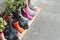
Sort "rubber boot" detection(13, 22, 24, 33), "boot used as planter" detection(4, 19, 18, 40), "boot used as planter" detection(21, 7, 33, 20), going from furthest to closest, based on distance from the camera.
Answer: "boot used as planter" detection(21, 7, 33, 20), "rubber boot" detection(13, 22, 24, 33), "boot used as planter" detection(4, 19, 18, 40)

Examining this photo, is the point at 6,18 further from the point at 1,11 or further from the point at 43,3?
the point at 43,3

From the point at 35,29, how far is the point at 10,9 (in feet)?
1.88

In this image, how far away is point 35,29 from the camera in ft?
9.71

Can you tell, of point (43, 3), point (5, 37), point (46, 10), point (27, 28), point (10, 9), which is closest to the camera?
point (5, 37)

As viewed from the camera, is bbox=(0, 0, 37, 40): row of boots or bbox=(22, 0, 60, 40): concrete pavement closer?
bbox=(0, 0, 37, 40): row of boots

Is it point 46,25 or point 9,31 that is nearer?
point 9,31

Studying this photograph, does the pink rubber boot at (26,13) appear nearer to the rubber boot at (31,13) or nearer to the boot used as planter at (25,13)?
the boot used as planter at (25,13)

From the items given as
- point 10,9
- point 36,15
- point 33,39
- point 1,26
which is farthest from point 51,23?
point 1,26

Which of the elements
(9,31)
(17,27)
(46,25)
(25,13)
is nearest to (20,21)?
(17,27)

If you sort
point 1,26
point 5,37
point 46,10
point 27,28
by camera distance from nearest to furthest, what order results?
point 1,26
point 5,37
point 27,28
point 46,10

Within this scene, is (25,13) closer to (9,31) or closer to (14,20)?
(14,20)

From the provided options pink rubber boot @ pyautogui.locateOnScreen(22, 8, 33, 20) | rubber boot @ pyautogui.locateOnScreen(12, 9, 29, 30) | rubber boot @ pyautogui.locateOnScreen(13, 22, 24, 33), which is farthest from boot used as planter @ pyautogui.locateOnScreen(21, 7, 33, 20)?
rubber boot @ pyautogui.locateOnScreen(13, 22, 24, 33)

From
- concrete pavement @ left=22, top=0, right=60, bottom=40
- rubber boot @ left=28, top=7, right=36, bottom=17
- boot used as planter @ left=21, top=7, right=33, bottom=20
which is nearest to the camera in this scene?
concrete pavement @ left=22, top=0, right=60, bottom=40

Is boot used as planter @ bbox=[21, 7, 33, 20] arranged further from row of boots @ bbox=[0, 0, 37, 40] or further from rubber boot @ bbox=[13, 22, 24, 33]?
rubber boot @ bbox=[13, 22, 24, 33]
